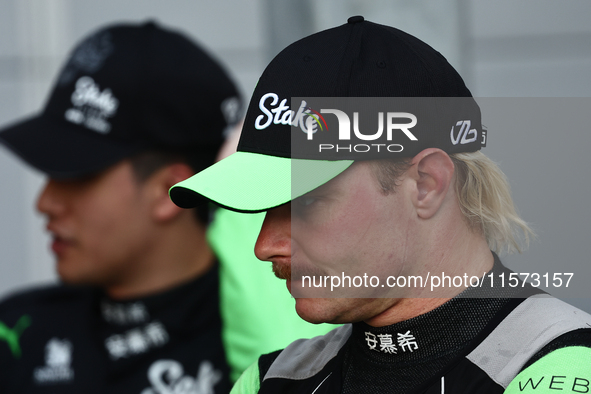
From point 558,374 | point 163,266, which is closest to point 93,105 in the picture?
point 163,266

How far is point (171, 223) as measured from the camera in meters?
2.04

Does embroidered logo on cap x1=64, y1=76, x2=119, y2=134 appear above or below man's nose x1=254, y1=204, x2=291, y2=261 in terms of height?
above

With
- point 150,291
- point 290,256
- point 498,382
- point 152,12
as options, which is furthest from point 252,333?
point 152,12

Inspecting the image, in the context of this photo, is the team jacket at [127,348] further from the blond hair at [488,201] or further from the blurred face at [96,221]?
the blond hair at [488,201]

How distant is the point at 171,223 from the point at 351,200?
1.24 metres

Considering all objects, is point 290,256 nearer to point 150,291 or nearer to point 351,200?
point 351,200

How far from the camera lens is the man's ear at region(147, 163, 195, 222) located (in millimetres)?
2004

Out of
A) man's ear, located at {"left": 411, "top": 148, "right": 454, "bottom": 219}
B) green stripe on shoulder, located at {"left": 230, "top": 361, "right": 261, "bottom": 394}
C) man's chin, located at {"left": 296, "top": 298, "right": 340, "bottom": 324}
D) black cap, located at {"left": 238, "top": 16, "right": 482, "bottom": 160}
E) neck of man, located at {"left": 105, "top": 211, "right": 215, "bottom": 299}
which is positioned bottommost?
neck of man, located at {"left": 105, "top": 211, "right": 215, "bottom": 299}

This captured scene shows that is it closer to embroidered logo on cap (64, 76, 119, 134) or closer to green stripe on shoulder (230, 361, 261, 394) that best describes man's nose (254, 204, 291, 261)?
green stripe on shoulder (230, 361, 261, 394)

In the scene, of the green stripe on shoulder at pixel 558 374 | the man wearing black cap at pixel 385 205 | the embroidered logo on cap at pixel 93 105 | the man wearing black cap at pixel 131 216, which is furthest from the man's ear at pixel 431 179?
the embroidered logo on cap at pixel 93 105

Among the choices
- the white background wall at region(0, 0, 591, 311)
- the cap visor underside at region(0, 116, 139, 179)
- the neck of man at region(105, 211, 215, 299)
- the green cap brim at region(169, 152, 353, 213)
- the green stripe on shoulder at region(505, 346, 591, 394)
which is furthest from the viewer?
the neck of man at region(105, 211, 215, 299)

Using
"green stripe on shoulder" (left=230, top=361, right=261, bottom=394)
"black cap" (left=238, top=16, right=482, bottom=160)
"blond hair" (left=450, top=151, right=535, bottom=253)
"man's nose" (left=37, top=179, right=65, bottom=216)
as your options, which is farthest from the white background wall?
"man's nose" (left=37, top=179, right=65, bottom=216)

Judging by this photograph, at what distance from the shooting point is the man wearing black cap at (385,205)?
0.89 m

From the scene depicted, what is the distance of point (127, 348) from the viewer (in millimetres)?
2002
